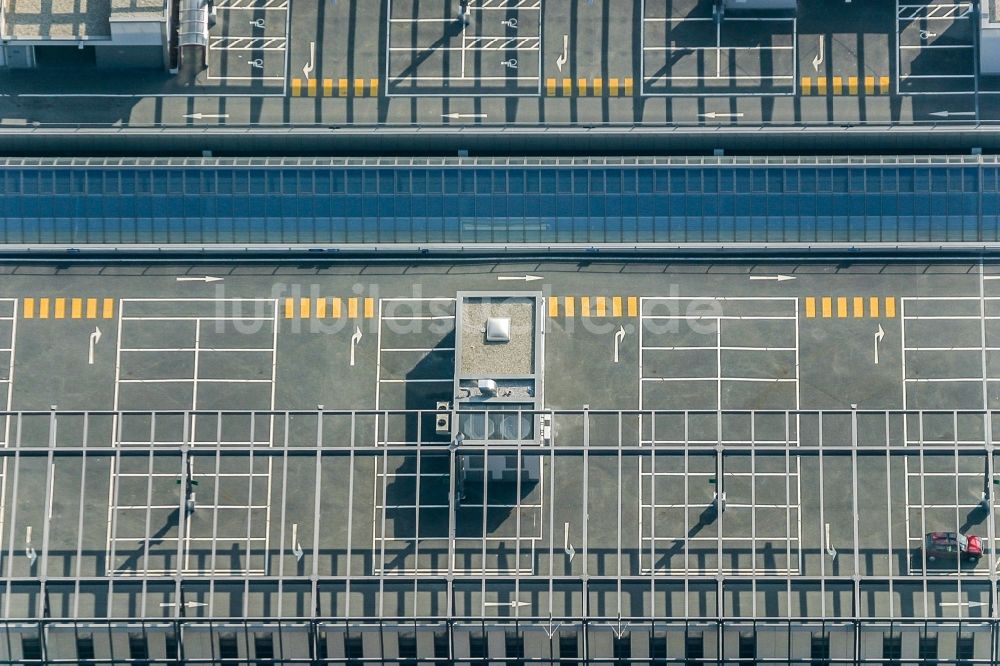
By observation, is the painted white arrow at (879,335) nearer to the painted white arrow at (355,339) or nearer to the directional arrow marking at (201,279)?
the painted white arrow at (355,339)

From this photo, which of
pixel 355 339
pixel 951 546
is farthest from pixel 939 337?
pixel 355 339

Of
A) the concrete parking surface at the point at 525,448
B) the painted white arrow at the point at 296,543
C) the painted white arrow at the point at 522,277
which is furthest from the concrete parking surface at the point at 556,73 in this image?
the painted white arrow at the point at 296,543

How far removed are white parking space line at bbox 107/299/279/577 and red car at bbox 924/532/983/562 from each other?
5645 cm

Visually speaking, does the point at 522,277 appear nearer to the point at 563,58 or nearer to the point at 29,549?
the point at 563,58

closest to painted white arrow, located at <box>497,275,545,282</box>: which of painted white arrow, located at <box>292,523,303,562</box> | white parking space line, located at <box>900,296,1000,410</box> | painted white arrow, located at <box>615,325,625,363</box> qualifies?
painted white arrow, located at <box>615,325,625,363</box>

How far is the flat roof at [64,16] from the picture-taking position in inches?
6978

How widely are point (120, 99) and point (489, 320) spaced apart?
136ft

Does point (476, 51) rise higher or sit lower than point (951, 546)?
higher

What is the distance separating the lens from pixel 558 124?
179625mm

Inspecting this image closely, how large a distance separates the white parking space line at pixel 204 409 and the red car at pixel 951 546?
5645 cm

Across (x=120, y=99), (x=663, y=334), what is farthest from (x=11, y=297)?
(x=663, y=334)

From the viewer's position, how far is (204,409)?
17325 centimetres

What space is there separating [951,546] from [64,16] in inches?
3563

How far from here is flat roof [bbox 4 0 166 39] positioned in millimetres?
177250
